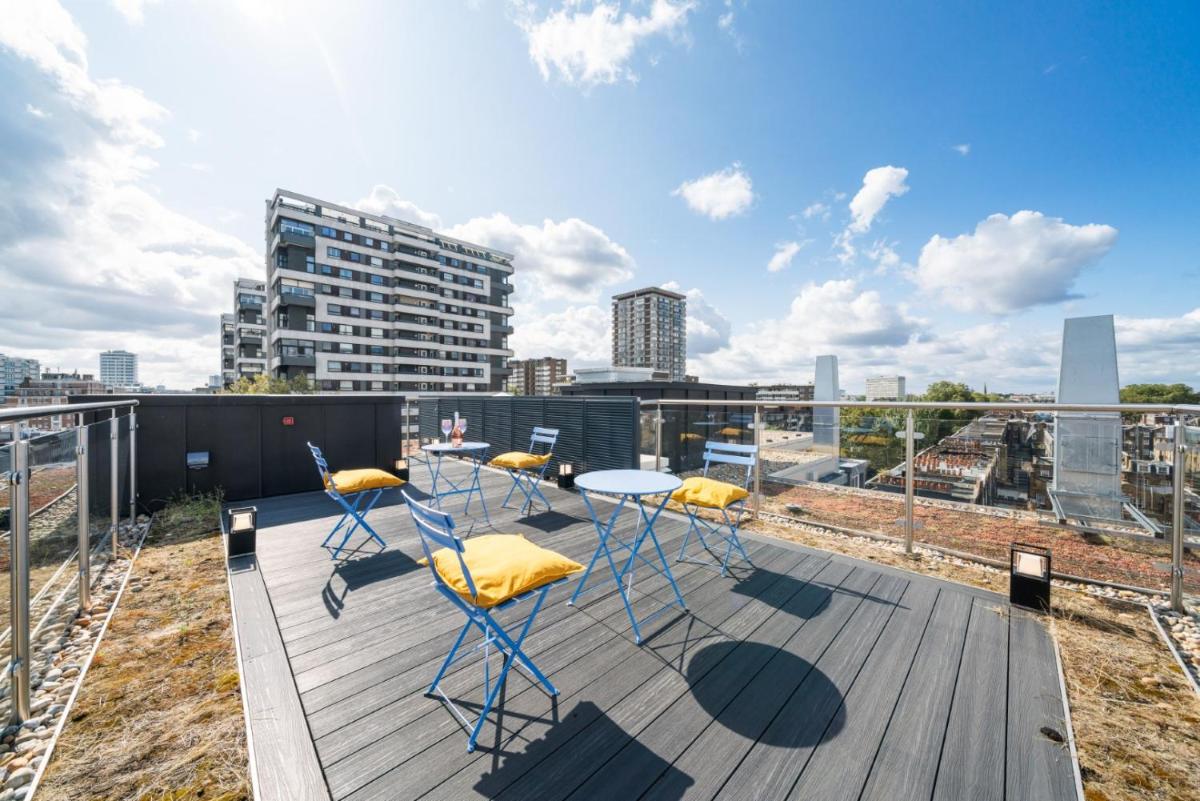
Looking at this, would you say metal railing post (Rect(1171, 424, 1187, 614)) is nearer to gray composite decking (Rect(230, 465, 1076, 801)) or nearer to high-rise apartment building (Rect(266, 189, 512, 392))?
gray composite decking (Rect(230, 465, 1076, 801))

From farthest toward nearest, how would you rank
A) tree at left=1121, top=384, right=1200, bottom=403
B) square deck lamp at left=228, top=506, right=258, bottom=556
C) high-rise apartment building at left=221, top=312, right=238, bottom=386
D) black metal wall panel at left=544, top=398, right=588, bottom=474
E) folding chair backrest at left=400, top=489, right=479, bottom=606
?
high-rise apartment building at left=221, top=312, right=238, bottom=386, tree at left=1121, top=384, right=1200, bottom=403, black metal wall panel at left=544, top=398, right=588, bottom=474, square deck lamp at left=228, top=506, right=258, bottom=556, folding chair backrest at left=400, top=489, right=479, bottom=606

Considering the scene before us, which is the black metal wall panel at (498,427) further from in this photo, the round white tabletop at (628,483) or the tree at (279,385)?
the tree at (279,385)

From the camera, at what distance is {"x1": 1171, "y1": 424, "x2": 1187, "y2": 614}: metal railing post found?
105 inches

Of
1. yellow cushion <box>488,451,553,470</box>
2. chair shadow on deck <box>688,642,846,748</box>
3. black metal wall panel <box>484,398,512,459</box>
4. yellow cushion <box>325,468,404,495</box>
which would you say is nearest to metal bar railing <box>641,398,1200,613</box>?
chair shadow on deck <box>688,642,846,748</box>

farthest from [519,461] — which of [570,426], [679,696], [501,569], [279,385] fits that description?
[279,385]

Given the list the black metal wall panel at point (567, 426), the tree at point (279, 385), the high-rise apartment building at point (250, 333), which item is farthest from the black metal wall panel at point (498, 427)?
the high-rise apartment building at point (250, 333)

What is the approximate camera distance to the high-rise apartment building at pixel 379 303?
3603 cm

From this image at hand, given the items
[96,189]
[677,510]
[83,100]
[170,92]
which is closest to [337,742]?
[677,510]

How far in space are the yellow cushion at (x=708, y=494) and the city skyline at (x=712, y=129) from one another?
8054 millimetres

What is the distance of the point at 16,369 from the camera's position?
101 m

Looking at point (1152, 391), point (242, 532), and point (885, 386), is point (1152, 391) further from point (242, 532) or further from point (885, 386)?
point (242, 532)

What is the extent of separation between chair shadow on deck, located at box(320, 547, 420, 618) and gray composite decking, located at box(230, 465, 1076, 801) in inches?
1.0

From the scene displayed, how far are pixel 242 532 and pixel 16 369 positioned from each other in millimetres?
168930

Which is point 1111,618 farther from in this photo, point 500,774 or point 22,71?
point 22,71
